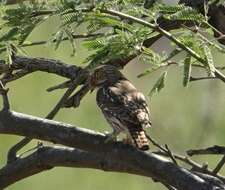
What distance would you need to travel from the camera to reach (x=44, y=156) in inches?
155

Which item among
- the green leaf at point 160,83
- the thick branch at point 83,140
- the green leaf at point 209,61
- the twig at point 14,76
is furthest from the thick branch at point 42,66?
the green leaf at point 209,61

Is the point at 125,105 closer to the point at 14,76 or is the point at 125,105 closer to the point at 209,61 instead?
the point at 14,76

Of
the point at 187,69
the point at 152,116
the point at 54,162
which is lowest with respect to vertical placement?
the point at 152,116

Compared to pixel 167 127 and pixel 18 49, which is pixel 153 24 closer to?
pixel 18 49

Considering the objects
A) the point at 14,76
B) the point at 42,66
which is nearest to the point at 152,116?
the point at 42,66

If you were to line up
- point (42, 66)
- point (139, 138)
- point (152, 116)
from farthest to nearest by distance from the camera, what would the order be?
point (152, 116), point (42, 66), point (139, 138)

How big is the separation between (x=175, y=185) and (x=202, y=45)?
20.6 inches

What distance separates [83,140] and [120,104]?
43.8 inches

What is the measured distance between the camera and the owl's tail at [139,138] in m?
3.78

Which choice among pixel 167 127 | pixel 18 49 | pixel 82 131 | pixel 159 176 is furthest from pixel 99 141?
pixel 167 127

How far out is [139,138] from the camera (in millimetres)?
4023

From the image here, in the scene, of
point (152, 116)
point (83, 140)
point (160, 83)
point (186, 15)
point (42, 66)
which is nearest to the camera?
point (186, 15)

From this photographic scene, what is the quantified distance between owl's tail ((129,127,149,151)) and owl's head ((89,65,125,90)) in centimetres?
43

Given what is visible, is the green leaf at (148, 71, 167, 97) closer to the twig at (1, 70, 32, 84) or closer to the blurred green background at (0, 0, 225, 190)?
the twig at (1, 70, 32, 84)
